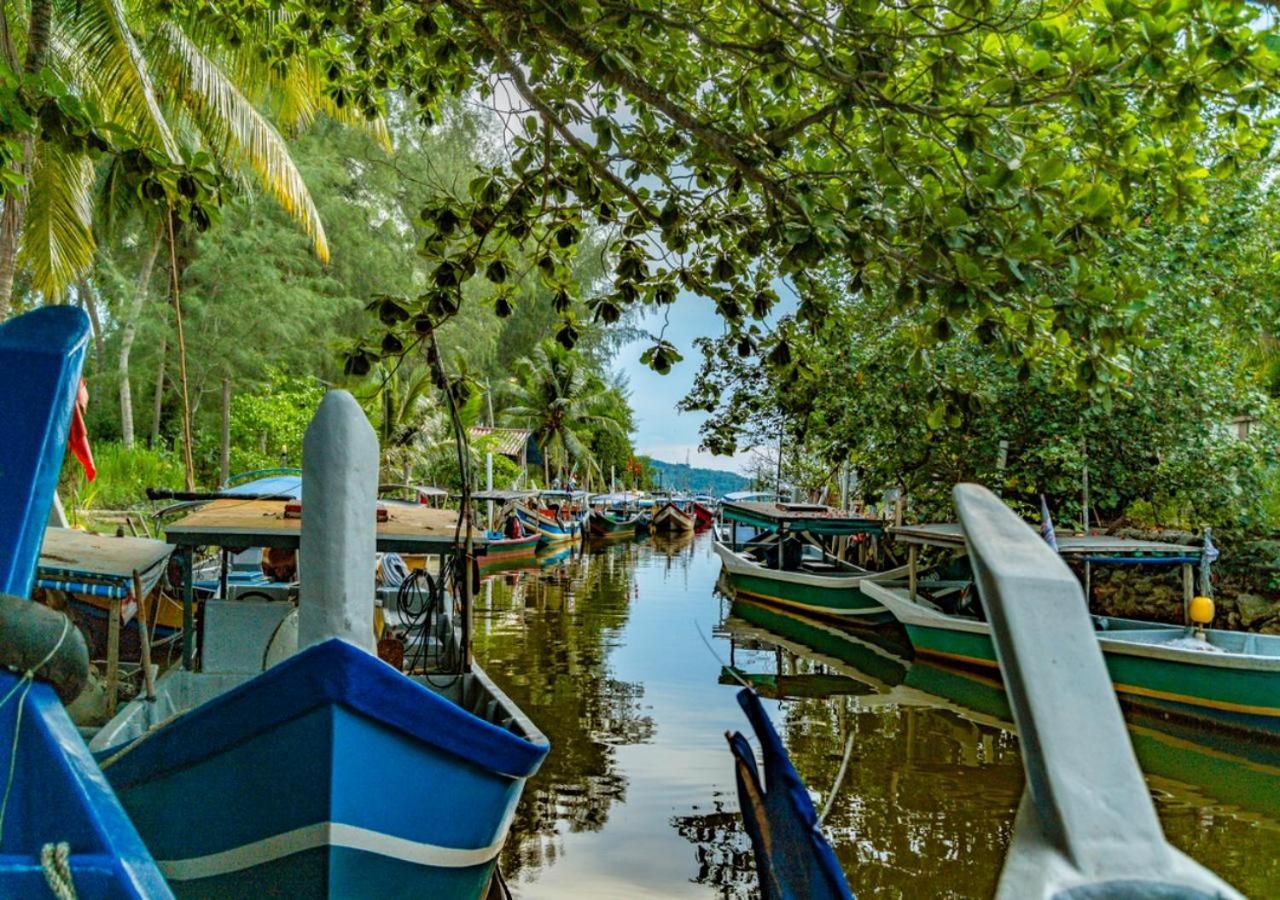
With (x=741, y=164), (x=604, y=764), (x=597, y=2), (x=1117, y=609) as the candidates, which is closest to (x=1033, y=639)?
(x=741, y=164)

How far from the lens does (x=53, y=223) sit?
43.0ft

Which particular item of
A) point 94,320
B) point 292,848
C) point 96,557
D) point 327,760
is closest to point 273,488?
point 96,557

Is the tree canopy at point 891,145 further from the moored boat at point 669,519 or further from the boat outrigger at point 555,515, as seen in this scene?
the moored boat at point 669,519

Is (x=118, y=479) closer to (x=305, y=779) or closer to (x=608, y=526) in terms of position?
(x=305, y=779)

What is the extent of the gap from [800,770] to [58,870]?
862 cm

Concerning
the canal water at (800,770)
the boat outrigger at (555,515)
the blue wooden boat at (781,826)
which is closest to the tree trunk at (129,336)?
the boat outrigger at (555,515)

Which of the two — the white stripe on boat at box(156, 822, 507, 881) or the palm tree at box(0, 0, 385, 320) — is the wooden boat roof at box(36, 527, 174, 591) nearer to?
the white stripe on boat at box(156, 822, 507, 881)

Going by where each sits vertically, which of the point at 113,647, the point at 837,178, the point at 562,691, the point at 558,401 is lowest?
the point at 562,691

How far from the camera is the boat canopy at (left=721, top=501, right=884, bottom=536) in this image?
19453 mm

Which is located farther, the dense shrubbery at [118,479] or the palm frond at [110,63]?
the dense shrubbery at [118,479]

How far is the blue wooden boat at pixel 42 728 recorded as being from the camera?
1504mm

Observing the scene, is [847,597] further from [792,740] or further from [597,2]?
[597,2]

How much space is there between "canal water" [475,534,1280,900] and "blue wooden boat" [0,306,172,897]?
141 inches

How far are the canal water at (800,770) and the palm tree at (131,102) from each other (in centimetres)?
804
